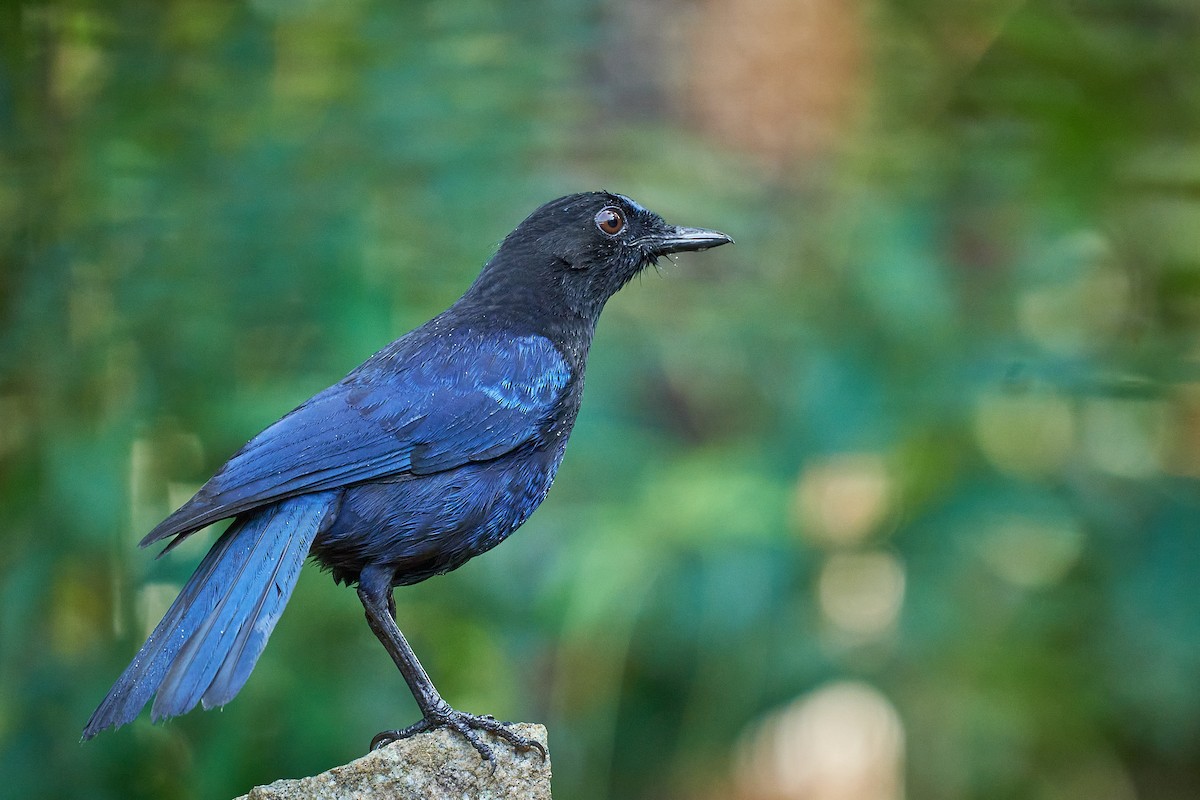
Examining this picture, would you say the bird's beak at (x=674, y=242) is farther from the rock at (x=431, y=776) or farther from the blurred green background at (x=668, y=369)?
the rock at (x=431, y=776)

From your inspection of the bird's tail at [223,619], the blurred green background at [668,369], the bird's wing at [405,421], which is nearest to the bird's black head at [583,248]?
the bird's wing at [405,421]

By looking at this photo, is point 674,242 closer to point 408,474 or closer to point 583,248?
point 583,248

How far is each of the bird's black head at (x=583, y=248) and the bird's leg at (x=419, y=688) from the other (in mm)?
1089

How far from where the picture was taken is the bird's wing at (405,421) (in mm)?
3648

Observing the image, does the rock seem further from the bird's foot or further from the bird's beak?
the bird's beak

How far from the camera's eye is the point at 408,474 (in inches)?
154

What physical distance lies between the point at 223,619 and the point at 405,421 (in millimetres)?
832

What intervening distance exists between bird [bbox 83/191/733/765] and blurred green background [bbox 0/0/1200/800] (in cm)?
98

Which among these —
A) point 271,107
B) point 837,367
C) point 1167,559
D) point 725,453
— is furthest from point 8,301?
point 1167,559

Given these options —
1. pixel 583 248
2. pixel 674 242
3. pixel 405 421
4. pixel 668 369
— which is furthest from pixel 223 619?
pixel 668 369

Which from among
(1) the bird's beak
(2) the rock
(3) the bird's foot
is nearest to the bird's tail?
(2) the rock

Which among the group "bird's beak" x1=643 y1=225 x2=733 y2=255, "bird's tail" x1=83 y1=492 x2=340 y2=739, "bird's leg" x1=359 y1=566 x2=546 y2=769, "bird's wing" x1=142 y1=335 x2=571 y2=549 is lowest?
"bird's leg" x1=359 y1=566 x2=546 y2=769

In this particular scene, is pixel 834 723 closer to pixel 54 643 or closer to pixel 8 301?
pixel 54 643

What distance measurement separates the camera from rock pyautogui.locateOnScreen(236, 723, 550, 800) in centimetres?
357
